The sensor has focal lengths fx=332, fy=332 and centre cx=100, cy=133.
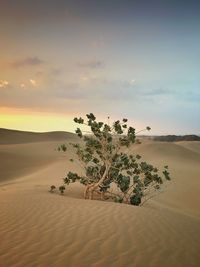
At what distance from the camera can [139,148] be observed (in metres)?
43.0

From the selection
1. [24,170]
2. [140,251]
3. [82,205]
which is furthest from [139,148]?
[140,251]

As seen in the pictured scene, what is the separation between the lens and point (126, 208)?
948cm

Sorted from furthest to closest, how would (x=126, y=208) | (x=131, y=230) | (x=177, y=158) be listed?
(x=177, y=158), (x=126, y=208), (x=131, y=230)

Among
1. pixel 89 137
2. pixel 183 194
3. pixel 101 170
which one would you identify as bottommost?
pixel 183 194

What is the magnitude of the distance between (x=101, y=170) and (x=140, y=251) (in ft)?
23.4

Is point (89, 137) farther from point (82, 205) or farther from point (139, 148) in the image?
point (139, 148)

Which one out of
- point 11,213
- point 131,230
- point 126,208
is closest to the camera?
point 131,230

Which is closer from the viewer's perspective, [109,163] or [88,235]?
[88,235]

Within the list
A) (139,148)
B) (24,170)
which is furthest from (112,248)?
(139,148)

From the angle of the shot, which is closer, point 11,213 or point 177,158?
point 11,213

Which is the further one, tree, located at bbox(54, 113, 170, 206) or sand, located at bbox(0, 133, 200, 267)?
tree, located at bbox(54, 113, 170, 206)

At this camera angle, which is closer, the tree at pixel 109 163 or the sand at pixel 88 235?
the sand at pixel 88 235

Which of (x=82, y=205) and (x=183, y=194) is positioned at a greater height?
(x=82, y=205)

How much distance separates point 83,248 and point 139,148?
3730 cm
